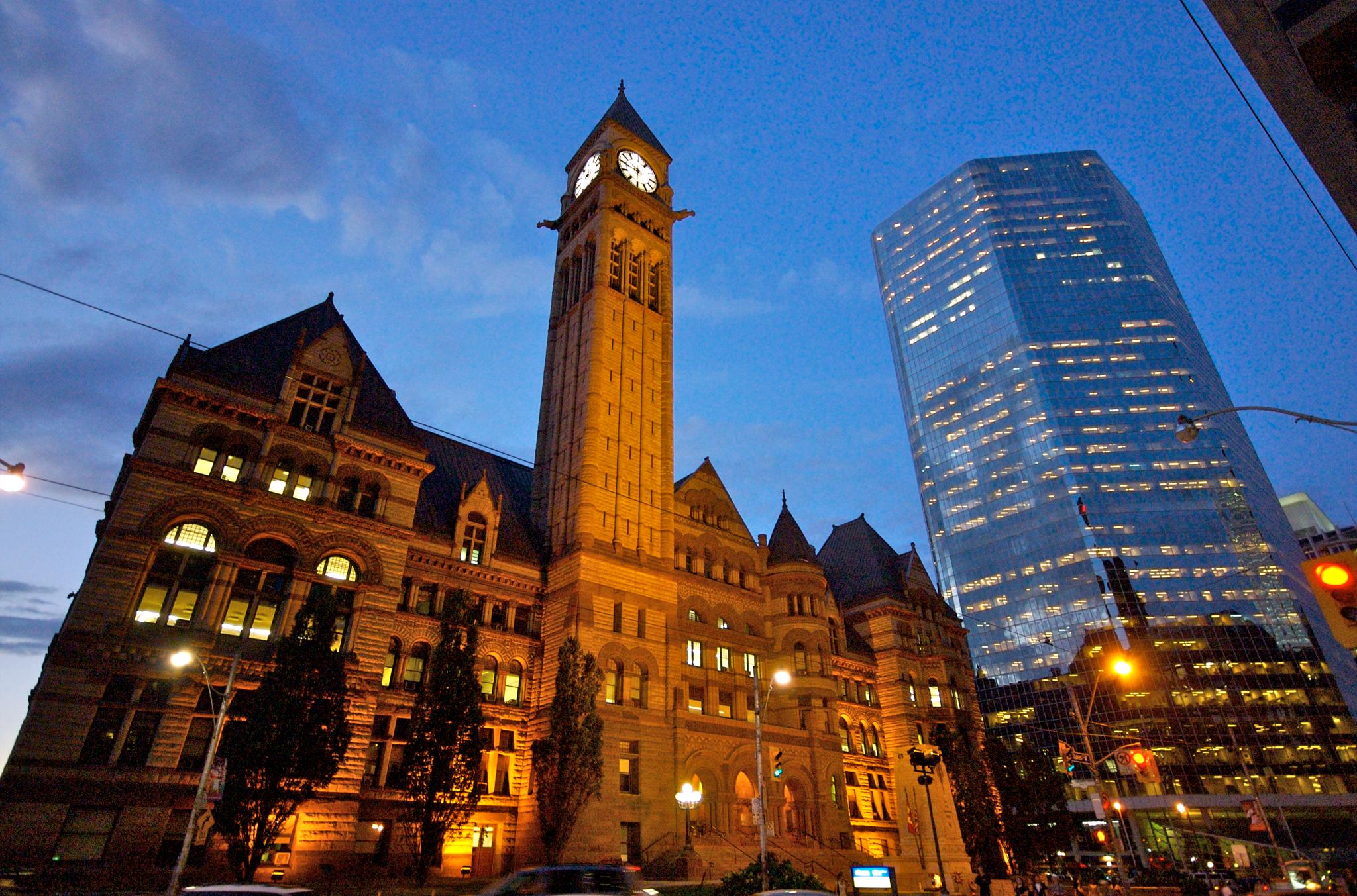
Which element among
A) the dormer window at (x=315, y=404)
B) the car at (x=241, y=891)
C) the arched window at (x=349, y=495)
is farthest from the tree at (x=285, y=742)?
the car at (x=241, y=891)

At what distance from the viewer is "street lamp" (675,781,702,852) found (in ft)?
116

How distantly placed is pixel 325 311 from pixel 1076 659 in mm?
94662

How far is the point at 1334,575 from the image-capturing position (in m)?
10.2

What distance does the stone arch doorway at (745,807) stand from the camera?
43.2m

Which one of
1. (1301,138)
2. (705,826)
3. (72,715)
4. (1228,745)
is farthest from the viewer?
(1228,745)

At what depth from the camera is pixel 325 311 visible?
43.6 meters

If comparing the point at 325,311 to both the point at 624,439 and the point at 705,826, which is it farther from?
the point at 705,826

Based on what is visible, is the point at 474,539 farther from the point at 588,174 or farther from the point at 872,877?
the point at 588,174

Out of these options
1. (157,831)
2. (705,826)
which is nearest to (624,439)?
(705,826)

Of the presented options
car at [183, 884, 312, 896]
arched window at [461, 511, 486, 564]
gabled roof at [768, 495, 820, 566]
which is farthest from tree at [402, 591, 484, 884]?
gabled roof at [768, 495, 820, 566]

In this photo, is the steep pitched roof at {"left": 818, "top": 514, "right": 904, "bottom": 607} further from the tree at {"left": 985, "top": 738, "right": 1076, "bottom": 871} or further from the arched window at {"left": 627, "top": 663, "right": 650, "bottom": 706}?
the arched window at {"left": 627, "top": 663, "right": 650, "bottom": 706}

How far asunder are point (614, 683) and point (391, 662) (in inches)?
466

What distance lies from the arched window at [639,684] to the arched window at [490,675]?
7.33m

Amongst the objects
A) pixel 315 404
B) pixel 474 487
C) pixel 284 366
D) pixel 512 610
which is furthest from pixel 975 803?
pixel 284 366
